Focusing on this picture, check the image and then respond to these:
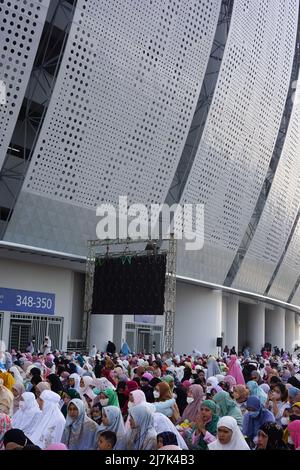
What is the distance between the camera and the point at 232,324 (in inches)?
1304

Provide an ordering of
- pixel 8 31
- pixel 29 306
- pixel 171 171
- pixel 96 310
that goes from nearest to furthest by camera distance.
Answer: pixel 8 31
pixel 96 310
pixel 29 306
pixel 171 171

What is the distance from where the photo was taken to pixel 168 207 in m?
25.0

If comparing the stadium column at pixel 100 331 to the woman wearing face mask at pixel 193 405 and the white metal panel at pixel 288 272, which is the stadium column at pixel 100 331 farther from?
the woman wearing face mask at pixel 193 405

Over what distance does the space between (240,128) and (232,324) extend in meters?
11.4

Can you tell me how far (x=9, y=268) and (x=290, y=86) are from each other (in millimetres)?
18185

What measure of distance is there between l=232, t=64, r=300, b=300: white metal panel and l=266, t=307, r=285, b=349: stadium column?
449cm

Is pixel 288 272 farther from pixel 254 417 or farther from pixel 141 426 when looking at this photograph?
pixel 141 426

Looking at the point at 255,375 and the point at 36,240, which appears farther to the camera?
the point at 36,240

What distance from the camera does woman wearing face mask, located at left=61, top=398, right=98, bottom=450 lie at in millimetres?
5324

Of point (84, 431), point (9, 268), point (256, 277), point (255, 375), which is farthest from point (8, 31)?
point (256, 277)

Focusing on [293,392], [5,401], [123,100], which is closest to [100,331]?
[123,100]

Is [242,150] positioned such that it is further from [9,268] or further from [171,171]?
[9,268]

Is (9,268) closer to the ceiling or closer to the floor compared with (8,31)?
closer to the floor

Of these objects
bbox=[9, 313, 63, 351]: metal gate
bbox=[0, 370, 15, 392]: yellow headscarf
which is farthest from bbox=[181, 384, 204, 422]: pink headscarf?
bbox=[9, 313, 63, 351]: metal gate
